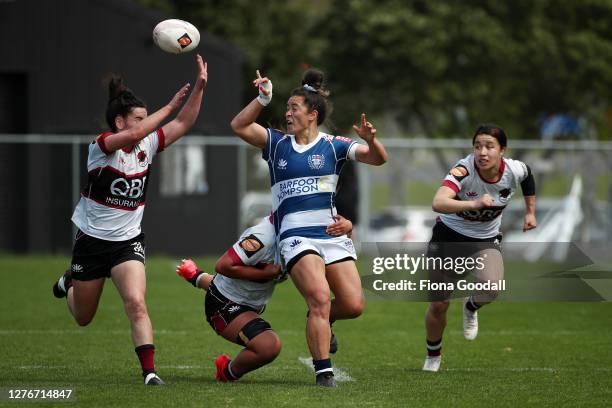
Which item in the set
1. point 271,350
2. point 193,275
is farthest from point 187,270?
point 271,350

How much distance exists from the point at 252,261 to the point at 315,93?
132cm

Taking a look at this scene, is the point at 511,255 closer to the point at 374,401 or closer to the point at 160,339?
the point at 160,339

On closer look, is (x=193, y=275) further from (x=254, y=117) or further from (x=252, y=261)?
(x=254, y=117)

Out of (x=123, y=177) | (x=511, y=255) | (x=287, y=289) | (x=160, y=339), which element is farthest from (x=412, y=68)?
(x=123, y=177)

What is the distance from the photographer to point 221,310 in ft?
26.5

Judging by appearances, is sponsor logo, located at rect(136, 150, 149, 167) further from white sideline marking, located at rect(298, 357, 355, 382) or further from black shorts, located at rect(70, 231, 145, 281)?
white sideline marking, located at rect(298, 357, 355, 382)

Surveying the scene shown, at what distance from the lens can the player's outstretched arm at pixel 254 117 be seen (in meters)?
7.83

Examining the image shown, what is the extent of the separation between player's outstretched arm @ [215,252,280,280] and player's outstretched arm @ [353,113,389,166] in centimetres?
102

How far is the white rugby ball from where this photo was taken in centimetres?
831

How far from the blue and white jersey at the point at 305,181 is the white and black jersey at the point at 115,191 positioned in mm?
998

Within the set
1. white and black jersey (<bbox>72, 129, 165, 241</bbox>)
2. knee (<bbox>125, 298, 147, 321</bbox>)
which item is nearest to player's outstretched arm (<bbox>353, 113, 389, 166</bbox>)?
white and black jersey (<bbox>72, 129, 165, 241</bbox>)

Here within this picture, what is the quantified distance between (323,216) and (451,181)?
4.18 ft

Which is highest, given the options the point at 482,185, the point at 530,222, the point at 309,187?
the point at 482,185

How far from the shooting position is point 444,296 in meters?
9.02
